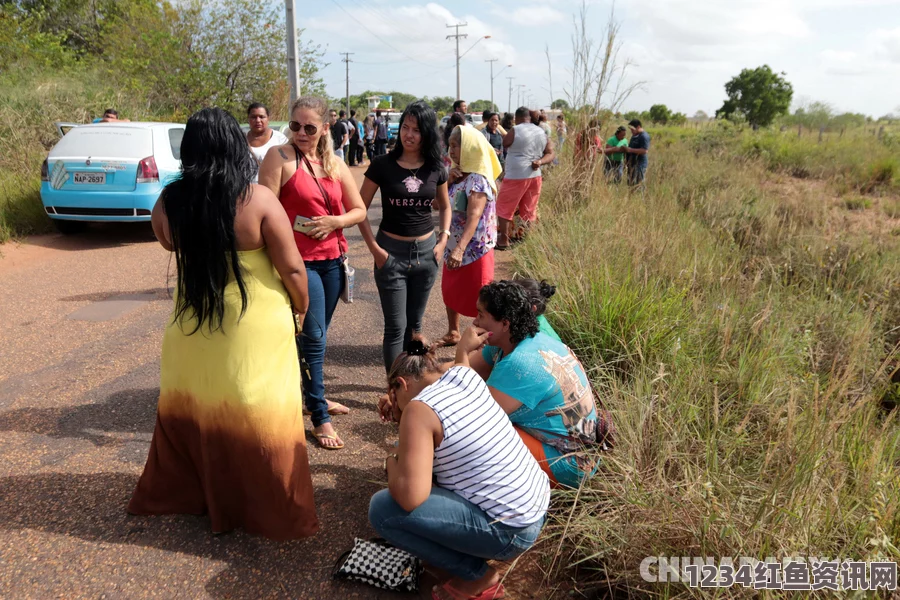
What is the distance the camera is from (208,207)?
2.42 m

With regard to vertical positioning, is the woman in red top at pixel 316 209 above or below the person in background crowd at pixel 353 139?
below

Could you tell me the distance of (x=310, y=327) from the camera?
337 centimetres

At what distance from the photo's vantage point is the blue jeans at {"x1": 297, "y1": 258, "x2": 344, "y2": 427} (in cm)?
336

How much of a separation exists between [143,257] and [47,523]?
562 centimetres

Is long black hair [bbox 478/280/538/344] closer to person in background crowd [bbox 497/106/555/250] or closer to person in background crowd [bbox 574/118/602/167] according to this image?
person in background crowd [bbox 497/106/555/250]

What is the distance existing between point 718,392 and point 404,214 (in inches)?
81.1

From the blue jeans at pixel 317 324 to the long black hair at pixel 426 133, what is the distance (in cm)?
87

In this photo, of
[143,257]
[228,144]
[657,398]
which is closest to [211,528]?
[228,144]

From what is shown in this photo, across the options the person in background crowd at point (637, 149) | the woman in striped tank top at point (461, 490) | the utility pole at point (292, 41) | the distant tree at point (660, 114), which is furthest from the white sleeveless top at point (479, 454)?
the distant tree at point (660, 114)

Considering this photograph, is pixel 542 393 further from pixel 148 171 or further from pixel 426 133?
pixel 148 171

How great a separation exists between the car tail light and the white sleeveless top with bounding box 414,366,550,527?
7.34m

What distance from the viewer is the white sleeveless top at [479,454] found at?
87.8 inches

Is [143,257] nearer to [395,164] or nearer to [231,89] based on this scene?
[395,164]

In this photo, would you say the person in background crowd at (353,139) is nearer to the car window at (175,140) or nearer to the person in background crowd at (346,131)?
the person in background crowd at (346,131)
